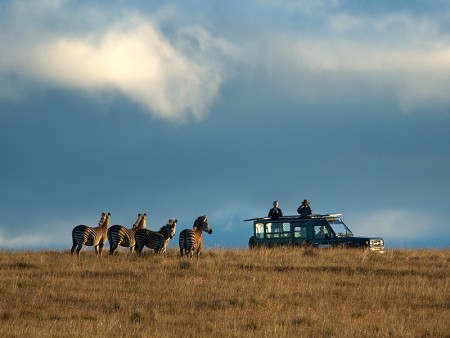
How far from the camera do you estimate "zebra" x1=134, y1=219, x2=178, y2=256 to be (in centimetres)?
3134

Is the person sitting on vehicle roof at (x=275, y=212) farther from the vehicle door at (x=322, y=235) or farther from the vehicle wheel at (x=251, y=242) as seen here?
the vehicle door at (x=322, y=235)

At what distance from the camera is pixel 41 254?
31.3 metres

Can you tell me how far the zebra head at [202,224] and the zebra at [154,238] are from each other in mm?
985

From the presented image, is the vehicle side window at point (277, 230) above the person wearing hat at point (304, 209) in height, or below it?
below

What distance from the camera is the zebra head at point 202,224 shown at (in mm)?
32188

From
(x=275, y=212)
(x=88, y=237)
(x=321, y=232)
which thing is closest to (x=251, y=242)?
(x=275, y=212)

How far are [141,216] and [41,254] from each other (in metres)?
3.93

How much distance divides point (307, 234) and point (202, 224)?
4004mm

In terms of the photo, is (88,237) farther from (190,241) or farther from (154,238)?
(190,241)

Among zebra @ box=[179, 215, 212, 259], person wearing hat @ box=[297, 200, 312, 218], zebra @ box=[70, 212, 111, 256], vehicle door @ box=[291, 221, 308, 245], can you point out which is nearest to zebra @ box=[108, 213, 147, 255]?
zebra @ box=[70, 212, 111, 256]

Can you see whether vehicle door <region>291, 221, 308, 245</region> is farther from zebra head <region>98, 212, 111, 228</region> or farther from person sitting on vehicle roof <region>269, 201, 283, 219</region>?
zebra head <region>98, 212, 111, 228</region>

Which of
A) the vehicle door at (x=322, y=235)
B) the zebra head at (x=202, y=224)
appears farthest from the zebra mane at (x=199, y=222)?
the vehicle door at (x=322, y=235)

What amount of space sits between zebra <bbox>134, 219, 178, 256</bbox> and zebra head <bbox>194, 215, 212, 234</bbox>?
99 centimetres

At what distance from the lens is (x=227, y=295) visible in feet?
73.9
